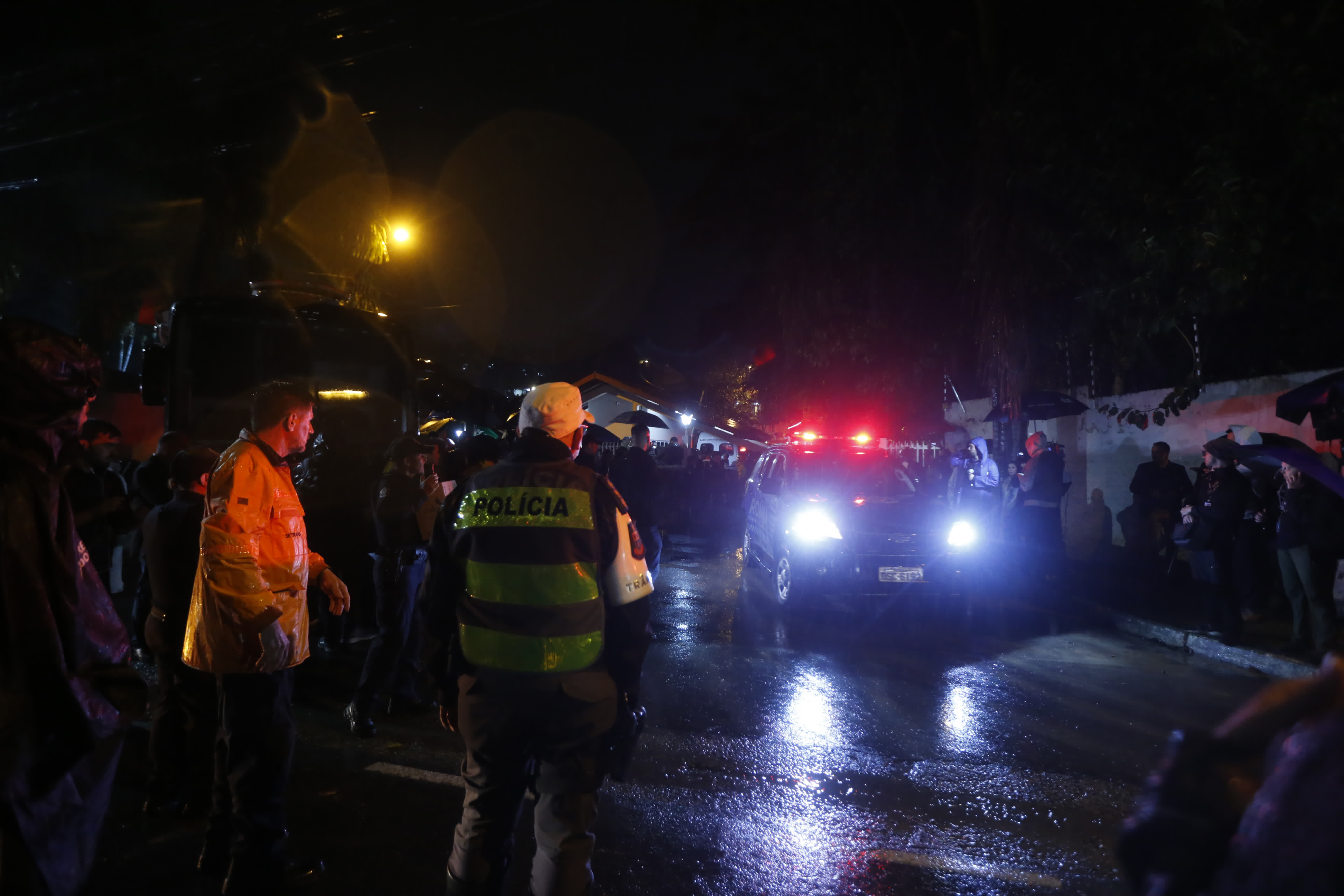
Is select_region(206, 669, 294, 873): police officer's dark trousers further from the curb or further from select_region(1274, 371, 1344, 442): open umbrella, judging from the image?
select_region(1274, 371, 1344, 442): open umbrella

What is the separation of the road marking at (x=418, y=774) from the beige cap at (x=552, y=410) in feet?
8.34

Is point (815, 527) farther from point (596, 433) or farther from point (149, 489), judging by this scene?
point (149, 489)

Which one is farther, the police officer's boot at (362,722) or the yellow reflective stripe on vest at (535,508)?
the police officer's boot at (362,722)

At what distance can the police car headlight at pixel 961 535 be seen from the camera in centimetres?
907

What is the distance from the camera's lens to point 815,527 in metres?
9.19

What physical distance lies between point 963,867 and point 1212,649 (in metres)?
5.62

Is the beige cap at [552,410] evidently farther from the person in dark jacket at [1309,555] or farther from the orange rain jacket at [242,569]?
the person in dark jacket at [1309,555]

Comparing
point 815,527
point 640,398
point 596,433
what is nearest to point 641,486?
point 596,433

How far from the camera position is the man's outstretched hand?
3.71 m

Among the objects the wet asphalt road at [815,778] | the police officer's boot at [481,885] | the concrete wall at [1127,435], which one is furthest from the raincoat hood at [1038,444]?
the police officer's boot at [481,885]

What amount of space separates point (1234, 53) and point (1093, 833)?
9154 millimetres

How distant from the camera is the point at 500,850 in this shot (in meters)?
2.76

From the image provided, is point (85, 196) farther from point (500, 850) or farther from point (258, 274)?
point (500, 850)

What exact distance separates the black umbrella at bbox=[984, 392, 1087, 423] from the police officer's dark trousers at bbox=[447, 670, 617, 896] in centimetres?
1261
